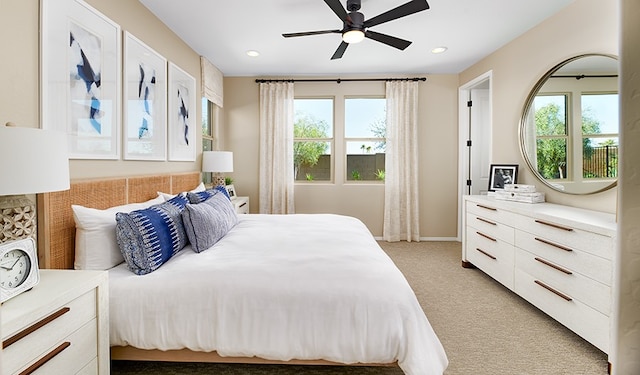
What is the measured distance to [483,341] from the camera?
7.14ft

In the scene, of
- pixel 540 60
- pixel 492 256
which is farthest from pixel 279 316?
pixel 540 60

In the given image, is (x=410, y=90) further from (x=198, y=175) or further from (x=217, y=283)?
(x=217, y=283)

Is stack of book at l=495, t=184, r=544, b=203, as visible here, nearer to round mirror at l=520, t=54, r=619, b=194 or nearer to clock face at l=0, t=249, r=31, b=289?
round mirror at l=520, t=54, r=619, b=194

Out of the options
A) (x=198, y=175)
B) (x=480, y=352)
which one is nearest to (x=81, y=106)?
(x=198, y=175)

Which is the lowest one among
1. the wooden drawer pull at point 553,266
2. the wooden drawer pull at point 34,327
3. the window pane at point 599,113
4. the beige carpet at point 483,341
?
the beige carpet at point 483,341

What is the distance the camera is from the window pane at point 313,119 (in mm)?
5090

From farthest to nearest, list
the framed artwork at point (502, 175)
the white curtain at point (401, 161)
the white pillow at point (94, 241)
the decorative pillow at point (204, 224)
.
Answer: the white curtain at point (401, 161) < the framed artwork at point (502, 175) < the decorative pillow at point (204, 224) < the white pillow at point (94, 241)

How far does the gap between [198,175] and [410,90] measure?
328cm

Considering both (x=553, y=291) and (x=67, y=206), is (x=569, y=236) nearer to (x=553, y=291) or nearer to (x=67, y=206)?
(x=553, y=291)

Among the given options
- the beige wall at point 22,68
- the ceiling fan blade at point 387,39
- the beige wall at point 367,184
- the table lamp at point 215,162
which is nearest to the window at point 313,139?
the beige wall at point 367,184

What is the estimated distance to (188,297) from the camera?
1631mm

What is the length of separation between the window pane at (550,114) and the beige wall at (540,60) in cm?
26

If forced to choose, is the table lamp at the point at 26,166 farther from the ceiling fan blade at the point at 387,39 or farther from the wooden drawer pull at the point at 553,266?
the wooden drawer pull at the point at 553,266

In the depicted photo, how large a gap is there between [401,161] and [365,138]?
67 cm
